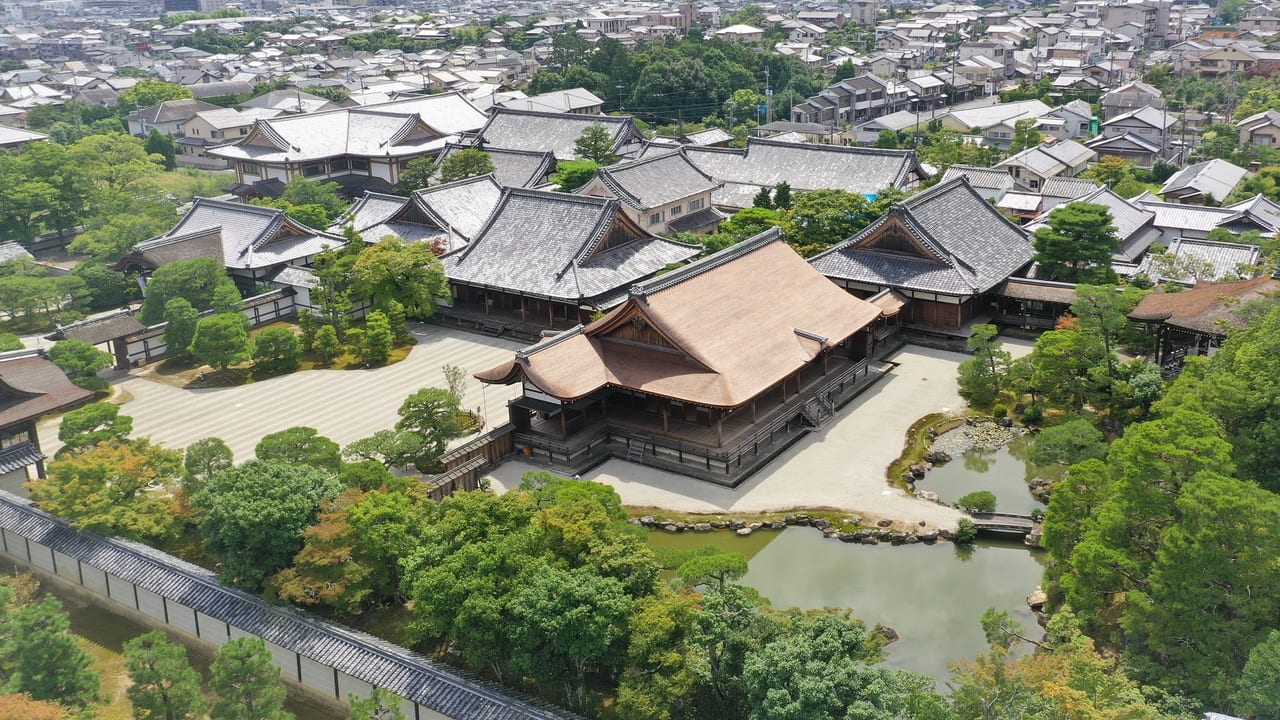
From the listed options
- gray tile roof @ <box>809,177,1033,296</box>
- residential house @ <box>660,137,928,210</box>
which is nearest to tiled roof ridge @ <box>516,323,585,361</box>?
gray tile roof @ <box>809,177,1033,296</box>

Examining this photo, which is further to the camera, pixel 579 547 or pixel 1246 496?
pixel 579 547

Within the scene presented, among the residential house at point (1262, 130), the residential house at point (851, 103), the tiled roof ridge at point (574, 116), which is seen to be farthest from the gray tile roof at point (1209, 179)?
the residential house at point (851, 103)

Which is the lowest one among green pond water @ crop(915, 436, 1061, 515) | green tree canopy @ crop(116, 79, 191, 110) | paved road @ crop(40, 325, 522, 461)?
green pond water @ crop(915, 436, 1061, 515)

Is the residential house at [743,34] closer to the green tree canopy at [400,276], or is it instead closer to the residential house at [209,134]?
the residential house at [209,134]

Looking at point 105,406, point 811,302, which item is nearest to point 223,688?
point 105,406

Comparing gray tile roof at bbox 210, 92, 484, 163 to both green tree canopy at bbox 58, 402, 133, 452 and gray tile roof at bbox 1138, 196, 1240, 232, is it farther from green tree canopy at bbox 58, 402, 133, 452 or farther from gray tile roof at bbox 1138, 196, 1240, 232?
gray tile roof at bbox 1138, 196, 1240, 232

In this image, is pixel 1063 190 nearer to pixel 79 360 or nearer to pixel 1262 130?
pixel 1262 130

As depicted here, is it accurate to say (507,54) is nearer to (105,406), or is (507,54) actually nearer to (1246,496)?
(105,406)

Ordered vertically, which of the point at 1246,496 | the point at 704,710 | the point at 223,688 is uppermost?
the point at 1246,496
